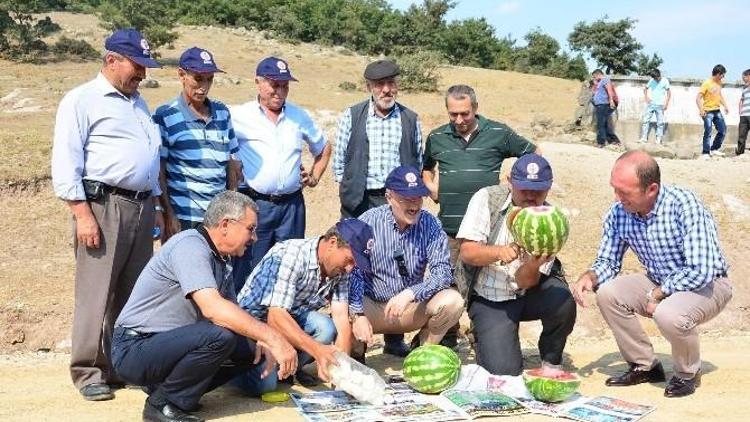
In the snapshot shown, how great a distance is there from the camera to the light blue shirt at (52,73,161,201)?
215 inches

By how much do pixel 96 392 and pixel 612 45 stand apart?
42.6 m

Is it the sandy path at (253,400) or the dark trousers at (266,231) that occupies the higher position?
the dark trousers at (266,231)

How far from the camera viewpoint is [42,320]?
8562 mm

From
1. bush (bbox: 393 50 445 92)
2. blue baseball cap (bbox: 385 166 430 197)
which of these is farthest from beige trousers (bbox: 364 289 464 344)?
bush (bbox: 393 50 445 92)

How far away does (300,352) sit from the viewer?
19.7 ft

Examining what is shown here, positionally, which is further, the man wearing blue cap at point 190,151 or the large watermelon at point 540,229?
the man wearing blue cap at point 190,151

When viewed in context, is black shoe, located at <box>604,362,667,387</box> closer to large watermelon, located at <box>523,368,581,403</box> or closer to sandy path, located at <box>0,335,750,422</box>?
sandy path, located at <box>0,335,750,422</box>

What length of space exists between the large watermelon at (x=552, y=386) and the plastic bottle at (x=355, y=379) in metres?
1.04

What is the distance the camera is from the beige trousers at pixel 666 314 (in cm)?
574

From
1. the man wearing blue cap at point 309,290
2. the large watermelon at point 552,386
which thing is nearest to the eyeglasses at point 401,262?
the man wearing blue cap at point 309,290

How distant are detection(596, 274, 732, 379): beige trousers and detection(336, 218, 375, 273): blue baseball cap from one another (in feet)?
6.40

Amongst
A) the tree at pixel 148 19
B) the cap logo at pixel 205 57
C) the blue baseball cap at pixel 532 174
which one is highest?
the tree at pixel 148 19

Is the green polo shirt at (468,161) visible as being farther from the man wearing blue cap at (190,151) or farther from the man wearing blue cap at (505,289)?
the man wearing blue cap at (190,151)

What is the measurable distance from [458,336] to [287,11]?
125 ft
